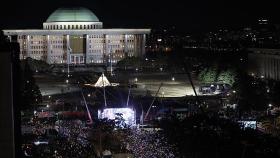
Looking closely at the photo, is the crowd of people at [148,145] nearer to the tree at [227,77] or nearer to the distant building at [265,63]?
the tree at [227,77]

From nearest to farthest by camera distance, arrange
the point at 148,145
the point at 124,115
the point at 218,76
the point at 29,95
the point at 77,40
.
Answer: the point at 148,145, the point at 124,115, the point at 29,95, the point at 218,76, the point at 77,40

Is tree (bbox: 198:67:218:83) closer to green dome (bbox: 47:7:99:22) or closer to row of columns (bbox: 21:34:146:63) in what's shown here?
row of columns (bbox: 21:34:146:63)

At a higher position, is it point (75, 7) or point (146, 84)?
point (75, 7)

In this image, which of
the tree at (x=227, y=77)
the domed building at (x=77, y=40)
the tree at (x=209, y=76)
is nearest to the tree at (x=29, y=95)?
the tree at (x=227, y=77)

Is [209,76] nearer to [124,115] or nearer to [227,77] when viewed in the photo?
[227,77]

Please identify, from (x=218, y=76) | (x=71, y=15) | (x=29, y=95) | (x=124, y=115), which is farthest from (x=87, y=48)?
(x=124, y=115)

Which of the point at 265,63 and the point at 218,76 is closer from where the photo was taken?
the point at 218,76

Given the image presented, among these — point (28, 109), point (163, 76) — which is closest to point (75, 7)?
A: point (163, 76)

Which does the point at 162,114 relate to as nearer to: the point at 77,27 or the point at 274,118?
the point at 274,118
